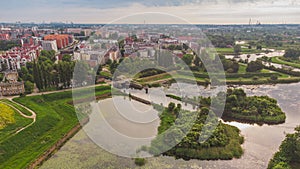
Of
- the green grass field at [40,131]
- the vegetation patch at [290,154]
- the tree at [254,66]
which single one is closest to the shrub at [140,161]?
the green grass field at [40,131]

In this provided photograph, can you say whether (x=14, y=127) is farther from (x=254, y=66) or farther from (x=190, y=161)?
(x=254, y=66)

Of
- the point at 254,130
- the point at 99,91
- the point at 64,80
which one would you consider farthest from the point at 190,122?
the point at 64,80

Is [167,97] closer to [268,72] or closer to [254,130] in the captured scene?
[254,130]

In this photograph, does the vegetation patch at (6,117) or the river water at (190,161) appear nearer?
the river water at (190,161)

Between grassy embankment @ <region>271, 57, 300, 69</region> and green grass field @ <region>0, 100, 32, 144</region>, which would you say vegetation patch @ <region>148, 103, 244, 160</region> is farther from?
grassy embankment @ <region>271, 57, 300, 69</region>

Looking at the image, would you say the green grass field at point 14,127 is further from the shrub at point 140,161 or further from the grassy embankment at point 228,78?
the grassy embankment at point 228,78

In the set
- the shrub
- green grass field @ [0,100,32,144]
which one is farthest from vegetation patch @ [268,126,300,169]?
green grass field @ [0,100,32,144]

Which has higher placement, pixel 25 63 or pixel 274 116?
pixel 25 63

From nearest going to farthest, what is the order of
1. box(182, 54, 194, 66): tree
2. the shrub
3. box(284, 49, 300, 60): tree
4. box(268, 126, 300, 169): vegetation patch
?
box(268, 126, 300, 169): vegetation patch < the shrub < box(182, 54, 194, 66): tree < box(284, 49, 300, 60): tree

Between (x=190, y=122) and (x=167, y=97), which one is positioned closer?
(x=190, y=122)
